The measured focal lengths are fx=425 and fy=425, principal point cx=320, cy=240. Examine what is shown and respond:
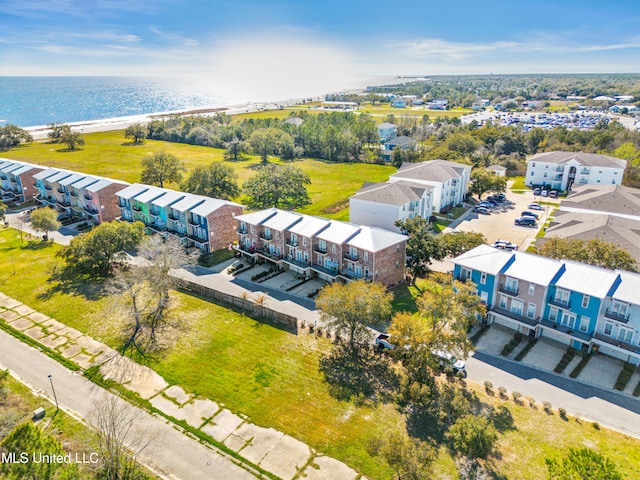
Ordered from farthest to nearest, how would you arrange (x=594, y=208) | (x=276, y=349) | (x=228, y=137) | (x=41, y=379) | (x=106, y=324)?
(x=228, y=137) → (x=594, y=208) → (x=106, y=324) → (x=276, y=349) → (x=41, y=379)

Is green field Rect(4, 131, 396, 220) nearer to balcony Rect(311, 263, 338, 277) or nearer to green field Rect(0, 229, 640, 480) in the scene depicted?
balcony Rect(311, 263, 338, 277)

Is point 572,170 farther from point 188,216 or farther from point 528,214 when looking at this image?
point 188,216

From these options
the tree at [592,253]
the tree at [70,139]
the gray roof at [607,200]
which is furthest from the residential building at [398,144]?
the tree at [70,139]

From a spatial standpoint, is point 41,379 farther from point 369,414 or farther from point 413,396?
point 413,396

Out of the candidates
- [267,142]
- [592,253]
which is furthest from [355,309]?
[267,142]

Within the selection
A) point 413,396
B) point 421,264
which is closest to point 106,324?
point 413,396

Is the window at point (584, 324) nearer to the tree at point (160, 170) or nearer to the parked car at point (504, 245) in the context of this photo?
the parked car at point (504, 245)

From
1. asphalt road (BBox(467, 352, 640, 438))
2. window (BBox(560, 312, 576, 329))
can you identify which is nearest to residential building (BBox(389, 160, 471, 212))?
window (BBox(560, 312, 576, 329))
